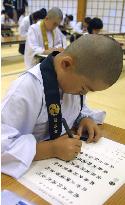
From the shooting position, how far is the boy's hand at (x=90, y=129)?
96cm

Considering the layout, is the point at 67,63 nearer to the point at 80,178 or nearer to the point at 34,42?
the point at 80,178

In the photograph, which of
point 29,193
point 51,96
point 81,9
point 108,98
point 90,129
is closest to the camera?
point 29,193

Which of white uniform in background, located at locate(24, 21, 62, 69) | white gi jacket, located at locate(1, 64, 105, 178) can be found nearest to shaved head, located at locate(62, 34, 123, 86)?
white gi jacket, located at locate(1, 64, 105, 178)

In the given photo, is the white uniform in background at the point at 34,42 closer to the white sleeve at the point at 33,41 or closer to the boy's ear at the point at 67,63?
the white sleeve at the point at 33,41

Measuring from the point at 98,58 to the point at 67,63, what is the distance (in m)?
0.11

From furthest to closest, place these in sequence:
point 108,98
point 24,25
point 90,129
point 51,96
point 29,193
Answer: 1. point 24,25
2. point 108,98
3. point 90,129
4. point 51,96
5. point 29,193

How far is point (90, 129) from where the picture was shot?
1.00 metres

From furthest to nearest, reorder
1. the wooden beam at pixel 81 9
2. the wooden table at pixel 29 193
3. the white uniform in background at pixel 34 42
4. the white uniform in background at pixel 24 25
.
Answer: the wooden beam at pixel 81 9 → the white uniform in background at pixel 24 25 → the white uniform in background at pixel 34 42 → the wooden table at pixel 29 193

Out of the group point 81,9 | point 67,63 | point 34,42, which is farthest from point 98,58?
point 81,9

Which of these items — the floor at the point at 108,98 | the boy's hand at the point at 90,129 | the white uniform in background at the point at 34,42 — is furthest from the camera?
the white uniform in background at the point at 34,42

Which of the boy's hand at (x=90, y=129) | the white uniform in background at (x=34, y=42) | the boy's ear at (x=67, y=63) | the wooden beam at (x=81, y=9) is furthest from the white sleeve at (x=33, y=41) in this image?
the wooden beam at (x=81, y=9)

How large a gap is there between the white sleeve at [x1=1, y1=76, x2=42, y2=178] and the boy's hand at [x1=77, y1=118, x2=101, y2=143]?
0.69 ft

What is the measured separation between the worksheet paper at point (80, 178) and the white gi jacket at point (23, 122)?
42 mm

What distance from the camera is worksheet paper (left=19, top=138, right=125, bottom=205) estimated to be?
652 millimetres
